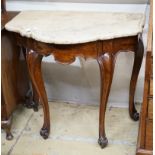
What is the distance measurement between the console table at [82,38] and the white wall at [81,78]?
0.76 feet

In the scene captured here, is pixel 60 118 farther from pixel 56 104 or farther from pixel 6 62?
pixel 6 62

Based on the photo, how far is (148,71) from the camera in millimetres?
1228

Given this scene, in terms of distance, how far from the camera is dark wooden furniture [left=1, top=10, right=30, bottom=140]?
1.61 metres

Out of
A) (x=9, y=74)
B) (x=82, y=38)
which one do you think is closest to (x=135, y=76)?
(x=82, y=38)

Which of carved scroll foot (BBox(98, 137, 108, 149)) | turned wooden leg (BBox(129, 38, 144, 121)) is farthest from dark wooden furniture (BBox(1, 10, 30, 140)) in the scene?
turned wooden leg (BBox(129, 38, 144, 121))

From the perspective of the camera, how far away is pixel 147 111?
52.4 inches

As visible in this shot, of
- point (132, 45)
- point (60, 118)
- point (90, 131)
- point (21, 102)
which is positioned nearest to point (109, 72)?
point (132, 45)

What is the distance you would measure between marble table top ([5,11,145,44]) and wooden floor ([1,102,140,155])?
594 millimetres

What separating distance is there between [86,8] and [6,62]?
0.53 m

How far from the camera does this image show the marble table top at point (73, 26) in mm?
1339

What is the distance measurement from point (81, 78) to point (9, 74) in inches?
18.5

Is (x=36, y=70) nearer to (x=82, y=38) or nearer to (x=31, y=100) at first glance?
(x=82, y=38)

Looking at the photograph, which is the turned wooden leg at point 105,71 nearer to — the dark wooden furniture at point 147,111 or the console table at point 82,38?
the console table at point 82,38

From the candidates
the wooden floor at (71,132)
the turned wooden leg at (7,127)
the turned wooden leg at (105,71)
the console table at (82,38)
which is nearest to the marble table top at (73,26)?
the console table at (82,38)
